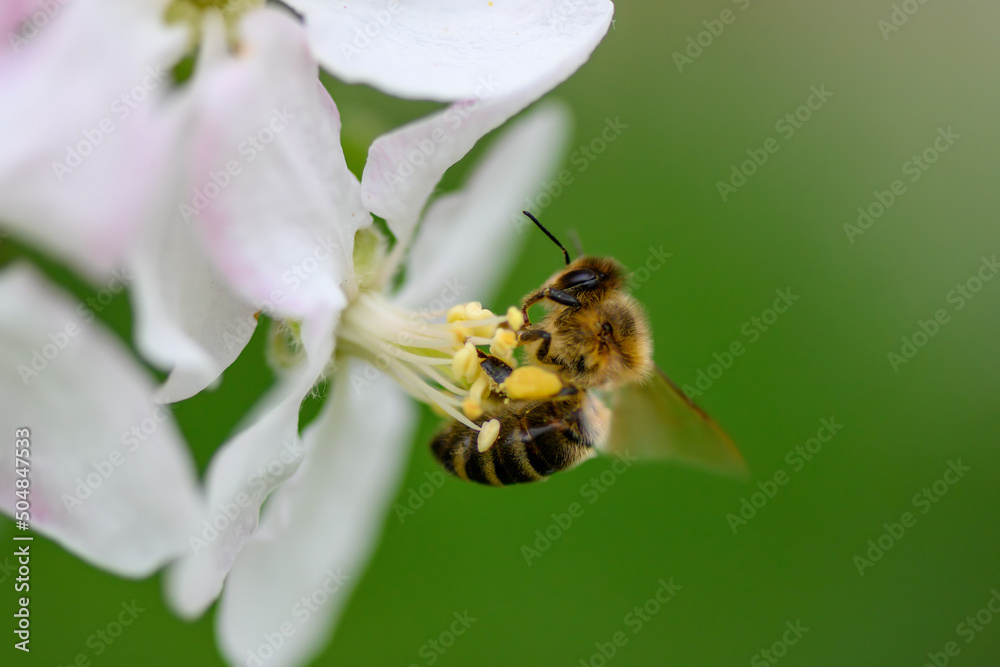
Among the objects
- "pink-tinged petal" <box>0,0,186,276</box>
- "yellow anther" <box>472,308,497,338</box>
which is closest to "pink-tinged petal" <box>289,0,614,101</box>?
"pink-tinged petal" <box>0,0,186,276</box>

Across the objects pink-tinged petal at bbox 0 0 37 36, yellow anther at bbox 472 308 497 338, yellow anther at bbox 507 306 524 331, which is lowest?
yellow anther at bbox 472 308 497 338

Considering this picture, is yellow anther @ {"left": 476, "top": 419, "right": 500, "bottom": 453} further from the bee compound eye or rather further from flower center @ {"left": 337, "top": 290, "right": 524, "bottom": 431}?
the bee compound eye

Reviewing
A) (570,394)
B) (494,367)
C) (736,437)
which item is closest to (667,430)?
(570,394)

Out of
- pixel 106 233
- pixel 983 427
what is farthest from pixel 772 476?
pixel 106 233

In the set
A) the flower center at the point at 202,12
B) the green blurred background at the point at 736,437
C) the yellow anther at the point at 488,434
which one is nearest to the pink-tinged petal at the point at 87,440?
the flower center at the point at 202,12

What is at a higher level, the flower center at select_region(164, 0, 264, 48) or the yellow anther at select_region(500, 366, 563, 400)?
the flower center at select_region(164, 0, 264, 48)

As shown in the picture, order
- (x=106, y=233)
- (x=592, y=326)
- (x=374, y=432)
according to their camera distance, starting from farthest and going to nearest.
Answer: (x=374, y=432)
(x=592, y=326)
(x=106, y=233)

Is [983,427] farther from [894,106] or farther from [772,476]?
[894,106]

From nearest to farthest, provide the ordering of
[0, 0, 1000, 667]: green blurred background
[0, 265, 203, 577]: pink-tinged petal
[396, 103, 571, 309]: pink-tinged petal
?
1. [0, 265, 203, 577]: pink-tinged petal
2. [396, 103, 571, 309]: pink-tinged petal
3. [0, 0, 1000, 667]: green blurred background
